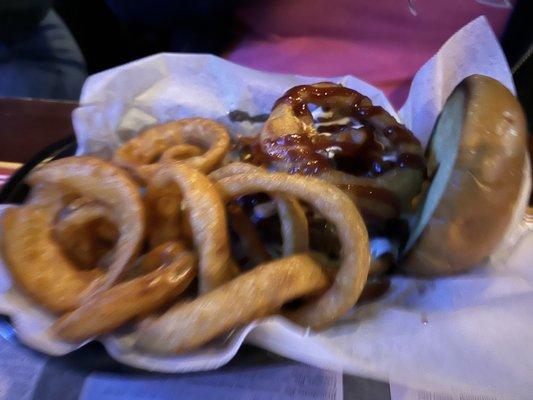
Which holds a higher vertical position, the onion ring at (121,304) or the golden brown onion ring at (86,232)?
the onion ring at (121,304)

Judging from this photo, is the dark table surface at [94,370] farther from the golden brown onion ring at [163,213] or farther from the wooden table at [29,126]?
the wooden table at [29,126]

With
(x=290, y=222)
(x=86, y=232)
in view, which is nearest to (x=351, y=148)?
(x=290, y=222)

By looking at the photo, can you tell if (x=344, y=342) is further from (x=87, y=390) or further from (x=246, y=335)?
(x=87, y=390)

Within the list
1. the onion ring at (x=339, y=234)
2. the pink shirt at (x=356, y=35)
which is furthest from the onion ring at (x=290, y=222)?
the pink shirt at (x=356, y=35)

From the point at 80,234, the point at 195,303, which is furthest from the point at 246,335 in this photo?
the point at 80,234

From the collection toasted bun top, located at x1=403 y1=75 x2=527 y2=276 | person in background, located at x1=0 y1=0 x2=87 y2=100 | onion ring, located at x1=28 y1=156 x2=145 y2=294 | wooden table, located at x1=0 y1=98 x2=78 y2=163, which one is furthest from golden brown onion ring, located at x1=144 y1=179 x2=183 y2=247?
person in background, located at x1=0 y1=0 x2=87 y2=100

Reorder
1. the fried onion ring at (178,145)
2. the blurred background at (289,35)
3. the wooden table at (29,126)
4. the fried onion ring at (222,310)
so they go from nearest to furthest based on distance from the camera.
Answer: the fried onion ring at (222,310) → the fried onion ring at (178,145) → the wooden table at (29,126) → the blurred background at (289,35)
